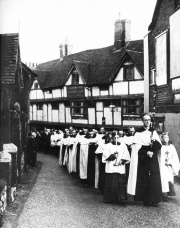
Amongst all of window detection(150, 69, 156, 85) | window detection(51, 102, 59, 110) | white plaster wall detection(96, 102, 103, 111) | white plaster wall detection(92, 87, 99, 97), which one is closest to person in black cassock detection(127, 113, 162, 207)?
window detection(150, 69, 156, 85)

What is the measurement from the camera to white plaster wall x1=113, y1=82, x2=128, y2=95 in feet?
65.5

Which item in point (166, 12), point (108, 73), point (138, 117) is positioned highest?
point (166, 12)

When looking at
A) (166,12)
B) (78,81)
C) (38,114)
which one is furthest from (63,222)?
(38,114)

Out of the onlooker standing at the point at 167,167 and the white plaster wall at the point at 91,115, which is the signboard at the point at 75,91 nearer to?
the white plaster wall at the point at 91,115

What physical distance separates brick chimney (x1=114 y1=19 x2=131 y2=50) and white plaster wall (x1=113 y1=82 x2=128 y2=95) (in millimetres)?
4677

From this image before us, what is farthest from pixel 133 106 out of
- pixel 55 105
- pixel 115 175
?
pixel 115 175

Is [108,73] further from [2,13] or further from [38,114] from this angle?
[2,13]

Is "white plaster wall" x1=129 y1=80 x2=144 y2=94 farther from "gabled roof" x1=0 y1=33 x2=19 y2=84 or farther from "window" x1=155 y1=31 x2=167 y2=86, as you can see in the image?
"gabled roof" x1=0 y1=33 x2=19 y2=84

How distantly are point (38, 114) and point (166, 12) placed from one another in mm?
18222

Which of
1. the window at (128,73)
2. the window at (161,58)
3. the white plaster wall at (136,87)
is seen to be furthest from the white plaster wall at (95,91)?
the window at (161,58)

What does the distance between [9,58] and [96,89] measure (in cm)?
1329

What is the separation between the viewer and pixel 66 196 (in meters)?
8.57

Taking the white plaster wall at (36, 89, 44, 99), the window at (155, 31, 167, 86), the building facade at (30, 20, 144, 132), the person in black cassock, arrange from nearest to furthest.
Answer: the person in black cassock
the window at (155, 31, 167, 86)
the building facade at (30, 20, 144, 132)
the white plaster wall at (36, 89, 44, 99)

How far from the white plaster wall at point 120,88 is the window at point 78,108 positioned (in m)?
3.09
